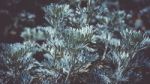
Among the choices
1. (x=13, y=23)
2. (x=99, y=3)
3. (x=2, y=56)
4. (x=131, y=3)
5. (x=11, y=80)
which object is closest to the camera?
(x=2, y=56)

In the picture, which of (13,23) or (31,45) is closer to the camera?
(31,45)

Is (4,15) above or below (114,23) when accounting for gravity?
above

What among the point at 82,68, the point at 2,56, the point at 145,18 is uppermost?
the point at 145,18

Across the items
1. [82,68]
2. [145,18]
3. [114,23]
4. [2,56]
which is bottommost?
[82,68]

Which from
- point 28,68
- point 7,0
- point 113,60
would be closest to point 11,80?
point 28,68

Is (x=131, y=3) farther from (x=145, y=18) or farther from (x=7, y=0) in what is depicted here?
(x=7, y=0)

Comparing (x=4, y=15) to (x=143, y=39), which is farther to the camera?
(x=4, y=15)

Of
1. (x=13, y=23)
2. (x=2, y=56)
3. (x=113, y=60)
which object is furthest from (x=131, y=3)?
(x=2, y=56)

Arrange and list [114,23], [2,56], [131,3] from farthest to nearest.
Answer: [131,3]
[114,23]
[2,56]

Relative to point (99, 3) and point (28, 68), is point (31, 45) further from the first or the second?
point (99, 3)
